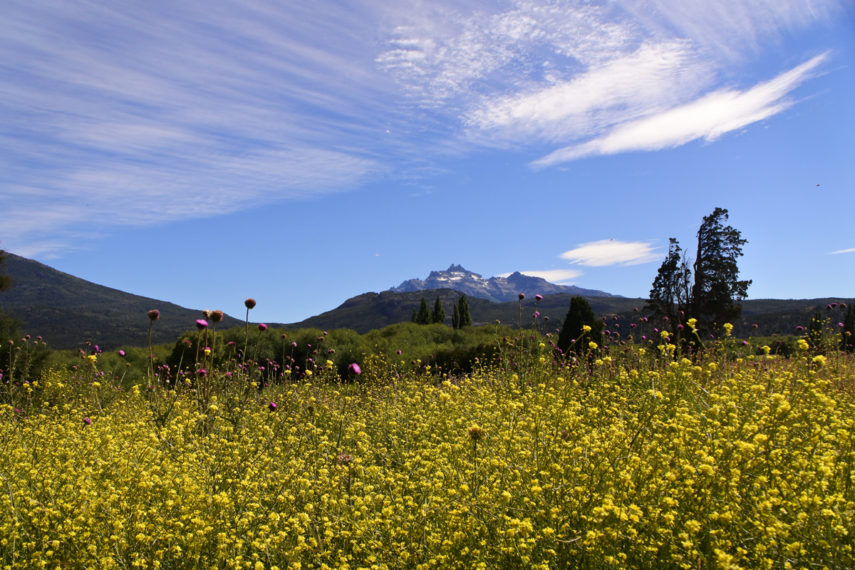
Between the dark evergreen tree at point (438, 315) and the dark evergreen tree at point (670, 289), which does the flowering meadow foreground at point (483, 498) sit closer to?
the dark evergreen tree at point (670, 289)

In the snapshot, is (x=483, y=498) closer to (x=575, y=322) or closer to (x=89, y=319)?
(x=575, y=322)

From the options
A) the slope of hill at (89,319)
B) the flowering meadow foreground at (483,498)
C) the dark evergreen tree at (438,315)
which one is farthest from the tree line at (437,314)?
the slope of hill at (89,319)

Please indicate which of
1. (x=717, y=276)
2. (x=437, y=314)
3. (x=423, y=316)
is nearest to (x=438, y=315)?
(x=437, y=314)

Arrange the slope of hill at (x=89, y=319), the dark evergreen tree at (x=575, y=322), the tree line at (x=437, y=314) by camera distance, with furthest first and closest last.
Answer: the slope of hill at (x=89, y=319)
the tree line at (x=437, y=314)
the dark evergreen tree at (x=575, y=322)

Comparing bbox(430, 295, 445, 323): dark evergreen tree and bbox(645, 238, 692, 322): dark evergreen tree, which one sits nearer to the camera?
bbox(645, 238, 692, 322): dark evergreen tree

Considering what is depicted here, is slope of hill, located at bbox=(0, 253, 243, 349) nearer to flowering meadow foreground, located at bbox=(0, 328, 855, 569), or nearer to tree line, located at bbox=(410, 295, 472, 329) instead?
tree line, located at bbox=(410, 295, 472, 329)

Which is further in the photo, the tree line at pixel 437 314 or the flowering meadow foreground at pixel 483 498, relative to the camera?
the tree line at pixel 437 314

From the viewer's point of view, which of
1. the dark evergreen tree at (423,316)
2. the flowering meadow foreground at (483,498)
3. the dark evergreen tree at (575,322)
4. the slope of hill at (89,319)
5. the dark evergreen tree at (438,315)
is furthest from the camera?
the slope of hill at (89,319)

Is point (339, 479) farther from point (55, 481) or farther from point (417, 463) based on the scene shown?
point (55, 481)

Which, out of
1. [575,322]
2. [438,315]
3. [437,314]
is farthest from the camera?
[437,314]

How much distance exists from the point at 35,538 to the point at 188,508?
111cm

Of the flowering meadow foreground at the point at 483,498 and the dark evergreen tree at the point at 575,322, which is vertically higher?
the dark evergreen tree at the point at 575,322

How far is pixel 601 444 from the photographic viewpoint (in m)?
3.37

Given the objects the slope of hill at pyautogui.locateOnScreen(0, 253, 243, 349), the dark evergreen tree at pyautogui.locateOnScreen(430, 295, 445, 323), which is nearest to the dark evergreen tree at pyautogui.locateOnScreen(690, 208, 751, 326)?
the dark evergreen tree at pyautogui.locateOnScreen(430, 295, 445, 323)
